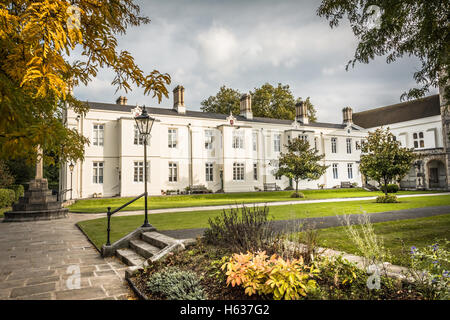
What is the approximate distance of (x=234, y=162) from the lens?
1187 inches

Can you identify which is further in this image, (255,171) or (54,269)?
(255,171)

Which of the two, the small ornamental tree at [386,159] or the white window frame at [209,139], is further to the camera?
the white window frame at [209,139]

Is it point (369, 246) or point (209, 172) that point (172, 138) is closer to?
point (209, 172)

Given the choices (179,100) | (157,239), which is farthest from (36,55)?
(179,100)

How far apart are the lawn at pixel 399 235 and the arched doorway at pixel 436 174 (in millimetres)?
31752

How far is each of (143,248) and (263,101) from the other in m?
40.3

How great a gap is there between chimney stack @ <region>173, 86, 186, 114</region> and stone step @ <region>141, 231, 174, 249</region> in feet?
75.9

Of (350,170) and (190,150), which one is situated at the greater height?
(190,150)

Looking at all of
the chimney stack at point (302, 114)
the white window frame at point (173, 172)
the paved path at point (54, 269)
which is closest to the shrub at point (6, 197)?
the white window frame at point (173, 172)

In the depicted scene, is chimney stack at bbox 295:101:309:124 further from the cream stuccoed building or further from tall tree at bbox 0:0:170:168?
tall tree at bbox 0:0:170:168

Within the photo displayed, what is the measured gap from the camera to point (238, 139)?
1204 inches

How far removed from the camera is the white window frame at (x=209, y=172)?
2959 centimetres

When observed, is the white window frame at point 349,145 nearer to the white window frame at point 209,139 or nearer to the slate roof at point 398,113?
the slate roof at point 398,113

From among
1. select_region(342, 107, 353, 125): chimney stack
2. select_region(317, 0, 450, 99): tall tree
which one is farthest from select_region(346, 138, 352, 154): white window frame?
select_region(317, 0, 450, 99): tall tree
